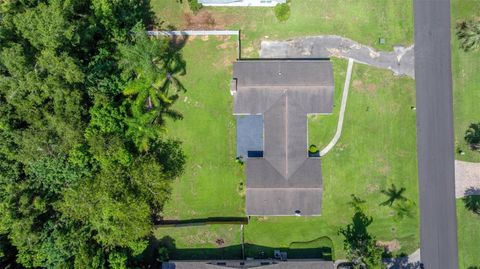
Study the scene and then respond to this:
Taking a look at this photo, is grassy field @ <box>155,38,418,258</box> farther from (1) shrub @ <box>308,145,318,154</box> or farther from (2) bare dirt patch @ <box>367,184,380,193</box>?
(1) shrub @ <box>308,145,318,154</box>

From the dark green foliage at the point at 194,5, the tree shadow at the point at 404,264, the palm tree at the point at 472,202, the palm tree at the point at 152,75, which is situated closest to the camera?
the palm tree at the point at 152,75

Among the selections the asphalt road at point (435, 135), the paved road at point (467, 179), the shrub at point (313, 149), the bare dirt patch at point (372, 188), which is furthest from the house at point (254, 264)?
the paved road at point (467, 179)

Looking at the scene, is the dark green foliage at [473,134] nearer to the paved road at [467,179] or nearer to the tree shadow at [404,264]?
the paved road at [467,179]

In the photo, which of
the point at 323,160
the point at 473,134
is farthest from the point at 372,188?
the point at 473,134

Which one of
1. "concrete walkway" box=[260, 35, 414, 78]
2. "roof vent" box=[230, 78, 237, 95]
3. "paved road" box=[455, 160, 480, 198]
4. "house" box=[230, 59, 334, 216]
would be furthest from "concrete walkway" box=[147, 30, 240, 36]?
"paved road" box=[455, 160, 480, 198]

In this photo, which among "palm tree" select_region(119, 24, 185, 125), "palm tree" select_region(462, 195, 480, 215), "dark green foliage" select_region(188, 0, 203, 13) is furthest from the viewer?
"palm tree" select_region(462, 195, 480, 215)
